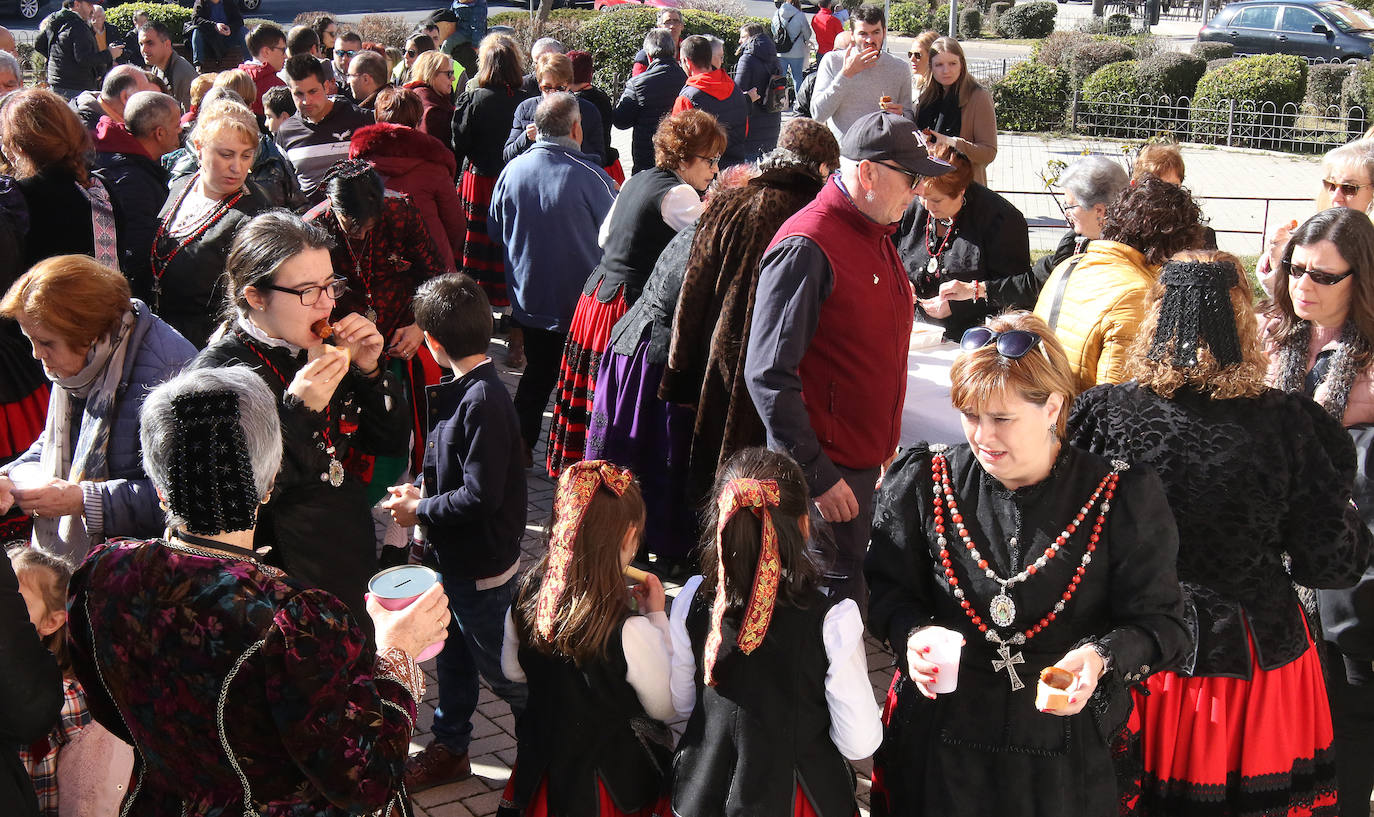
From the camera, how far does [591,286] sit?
19.6ft

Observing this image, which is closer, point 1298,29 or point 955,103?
point 955,103

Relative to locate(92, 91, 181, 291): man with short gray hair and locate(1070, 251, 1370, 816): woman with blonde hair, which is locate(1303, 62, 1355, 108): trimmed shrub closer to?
locate(92, 91, 181, 291): man with short gray hair

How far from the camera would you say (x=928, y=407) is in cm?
489

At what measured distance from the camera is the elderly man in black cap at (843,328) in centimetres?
395

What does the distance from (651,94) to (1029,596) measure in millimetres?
7824

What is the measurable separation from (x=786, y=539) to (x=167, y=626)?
57.6 inches

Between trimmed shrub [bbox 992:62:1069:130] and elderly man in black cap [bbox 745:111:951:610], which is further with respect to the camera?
trimmed shrub [bbox 992:62:1069:130]

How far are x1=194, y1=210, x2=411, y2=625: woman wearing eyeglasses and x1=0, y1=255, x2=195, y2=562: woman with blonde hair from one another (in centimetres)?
27

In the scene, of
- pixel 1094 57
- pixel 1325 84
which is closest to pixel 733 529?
pixel 1325 84

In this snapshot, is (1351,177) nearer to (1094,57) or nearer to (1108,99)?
(1108,99)

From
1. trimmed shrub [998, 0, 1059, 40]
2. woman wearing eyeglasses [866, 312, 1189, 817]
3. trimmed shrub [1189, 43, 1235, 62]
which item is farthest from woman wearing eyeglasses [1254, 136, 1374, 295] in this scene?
trimmed shrub [998, 0, 1059, 40]

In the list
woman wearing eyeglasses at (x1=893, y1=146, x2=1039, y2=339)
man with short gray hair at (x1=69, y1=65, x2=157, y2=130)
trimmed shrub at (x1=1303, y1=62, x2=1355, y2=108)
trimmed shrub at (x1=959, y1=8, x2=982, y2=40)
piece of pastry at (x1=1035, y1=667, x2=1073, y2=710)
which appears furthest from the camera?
trimmed shrub at (x1=959, y1=8, x2=982, y2=40)

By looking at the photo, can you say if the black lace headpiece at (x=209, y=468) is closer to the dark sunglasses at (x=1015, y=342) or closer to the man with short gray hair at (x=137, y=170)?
the dark sunglasses at (x=1015, y=342)

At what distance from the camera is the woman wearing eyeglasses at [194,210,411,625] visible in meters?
3.33
